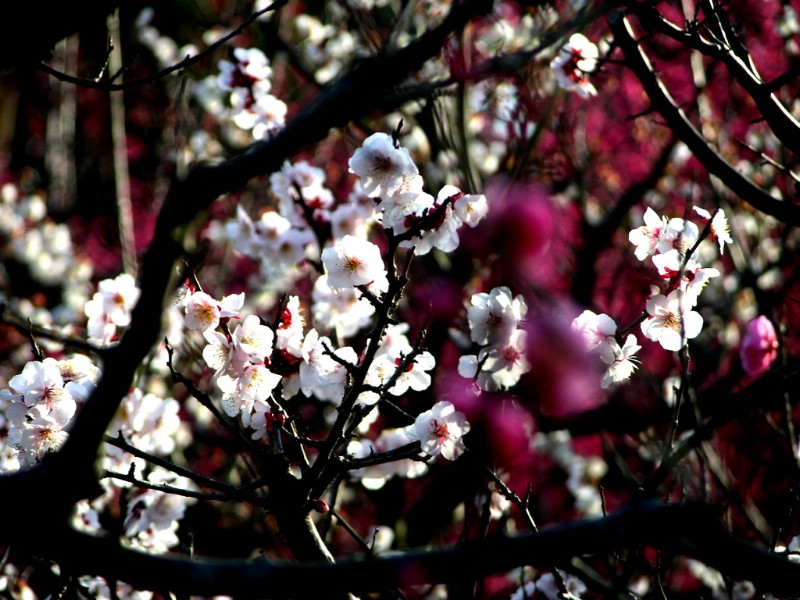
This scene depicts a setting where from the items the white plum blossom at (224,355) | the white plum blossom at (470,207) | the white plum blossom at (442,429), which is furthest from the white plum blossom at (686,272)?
the white plum blossom at (224,355)

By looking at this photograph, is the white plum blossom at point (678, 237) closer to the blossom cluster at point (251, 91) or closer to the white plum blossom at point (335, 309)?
the white plum blossom at point (335, 309)

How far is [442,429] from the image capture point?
197 cm

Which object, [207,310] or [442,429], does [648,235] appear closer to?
[442,429]

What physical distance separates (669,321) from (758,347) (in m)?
0.76

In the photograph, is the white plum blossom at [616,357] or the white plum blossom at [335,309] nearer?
the white plum blossom at [616,357]

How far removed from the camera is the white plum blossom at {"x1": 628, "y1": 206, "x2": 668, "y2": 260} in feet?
6.77

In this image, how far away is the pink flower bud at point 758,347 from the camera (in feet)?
8.38

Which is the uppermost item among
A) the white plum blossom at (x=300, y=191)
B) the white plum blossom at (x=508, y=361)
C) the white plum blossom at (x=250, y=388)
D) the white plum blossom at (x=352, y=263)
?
the white plum blossom at (x=300, y=191)

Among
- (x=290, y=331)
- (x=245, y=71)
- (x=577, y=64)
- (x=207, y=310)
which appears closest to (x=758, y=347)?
(x=577, y=64)

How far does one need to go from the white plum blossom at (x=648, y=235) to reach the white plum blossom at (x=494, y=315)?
407 mm

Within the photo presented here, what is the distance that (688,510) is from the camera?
1.07 metres

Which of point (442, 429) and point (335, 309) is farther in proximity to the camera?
point (335, 309)

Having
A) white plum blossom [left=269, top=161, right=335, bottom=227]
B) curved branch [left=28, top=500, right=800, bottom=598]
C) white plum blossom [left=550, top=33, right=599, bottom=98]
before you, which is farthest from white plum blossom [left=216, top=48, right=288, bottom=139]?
curved branch [left=28, top=500, right=800, bottom=598]

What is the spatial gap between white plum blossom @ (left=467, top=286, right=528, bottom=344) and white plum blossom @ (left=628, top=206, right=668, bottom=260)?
41 cm
